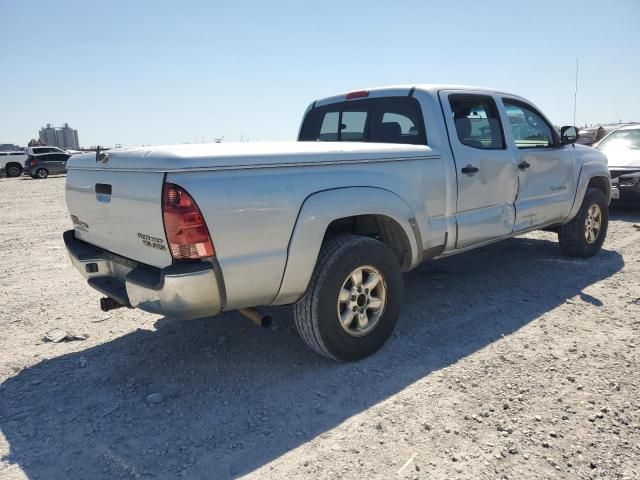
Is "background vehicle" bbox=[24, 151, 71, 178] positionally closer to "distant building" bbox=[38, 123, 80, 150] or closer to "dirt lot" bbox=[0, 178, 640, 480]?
"dirt lot" bbox=[0, 178, 640, 480]

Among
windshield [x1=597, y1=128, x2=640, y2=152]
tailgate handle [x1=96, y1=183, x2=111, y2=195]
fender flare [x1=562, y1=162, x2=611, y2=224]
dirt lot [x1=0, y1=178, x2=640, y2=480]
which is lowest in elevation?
dirt lot [x1=0, y1=178, x2=640, y2=480]

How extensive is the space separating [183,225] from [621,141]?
965cm

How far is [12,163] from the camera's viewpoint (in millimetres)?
27484

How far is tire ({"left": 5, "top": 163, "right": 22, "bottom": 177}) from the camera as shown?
27453 millimetres

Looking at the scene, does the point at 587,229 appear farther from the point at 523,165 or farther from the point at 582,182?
the point at 523,165

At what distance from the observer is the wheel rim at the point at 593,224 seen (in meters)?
5.68

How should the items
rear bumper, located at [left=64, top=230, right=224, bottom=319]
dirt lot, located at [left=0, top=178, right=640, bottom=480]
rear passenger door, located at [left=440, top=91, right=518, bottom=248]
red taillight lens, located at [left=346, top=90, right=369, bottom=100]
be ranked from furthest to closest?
red taillight lens, located at [left=346, top=90, right=369, bottom=100] < rear passenger door, located at [left=440, top=91, right=518, bottom=248] < rear bumper, located at [left=64, top=230, right=224, bottom=319] < dirt lot, located at [left=0, top=178, right=640, bottom=480]

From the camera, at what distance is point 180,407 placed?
2867 millimetres

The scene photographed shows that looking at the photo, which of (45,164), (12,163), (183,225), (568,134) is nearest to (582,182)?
(568,134)

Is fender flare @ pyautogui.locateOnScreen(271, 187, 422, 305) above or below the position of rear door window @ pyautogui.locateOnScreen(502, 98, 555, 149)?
below

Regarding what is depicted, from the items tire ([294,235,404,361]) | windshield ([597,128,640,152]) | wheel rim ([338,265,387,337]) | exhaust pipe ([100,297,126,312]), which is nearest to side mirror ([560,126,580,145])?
tire ([294,235,404,361])

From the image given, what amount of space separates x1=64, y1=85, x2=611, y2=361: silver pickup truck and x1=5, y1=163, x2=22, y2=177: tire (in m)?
28.7

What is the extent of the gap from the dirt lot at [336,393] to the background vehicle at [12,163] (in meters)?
27.3

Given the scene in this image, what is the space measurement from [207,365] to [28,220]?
8.69 meters
